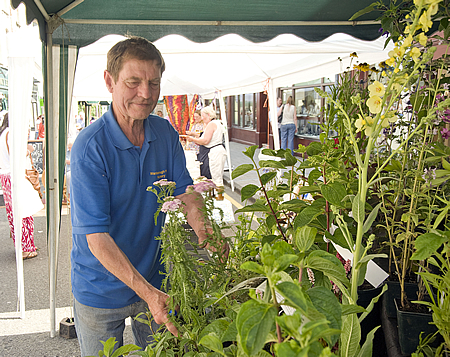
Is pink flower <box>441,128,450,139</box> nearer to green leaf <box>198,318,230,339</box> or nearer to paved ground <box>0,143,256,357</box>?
green leaf <box>198,318,230,339</box>

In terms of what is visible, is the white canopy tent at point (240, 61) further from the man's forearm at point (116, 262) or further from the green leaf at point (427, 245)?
the man's forearm at point (116, 262)

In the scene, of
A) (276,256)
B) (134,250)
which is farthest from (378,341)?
(134,250)

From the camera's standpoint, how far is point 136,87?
1.53 metres

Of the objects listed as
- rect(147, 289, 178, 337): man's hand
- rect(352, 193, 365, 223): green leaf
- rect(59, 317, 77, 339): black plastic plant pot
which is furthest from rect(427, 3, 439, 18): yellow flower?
rect(59, 317, 77, 339): black plastic plant pot

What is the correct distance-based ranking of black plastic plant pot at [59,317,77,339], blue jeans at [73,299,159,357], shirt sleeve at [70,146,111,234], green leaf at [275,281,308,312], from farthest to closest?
1. black plastic plant pot at [59,317,77,339]
2. blue jeans at [73,299,159,357]
3. shirt sleeve at [70,146,111,234]
4. green leaf at [275,281,308,312]

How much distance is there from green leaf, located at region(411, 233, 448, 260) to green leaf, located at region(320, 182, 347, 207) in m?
0.15

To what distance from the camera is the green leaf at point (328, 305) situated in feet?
1.47

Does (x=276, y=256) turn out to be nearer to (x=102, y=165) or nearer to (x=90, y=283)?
(x=102, y=165)

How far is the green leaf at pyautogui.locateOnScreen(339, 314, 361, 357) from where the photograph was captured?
1.90 ft

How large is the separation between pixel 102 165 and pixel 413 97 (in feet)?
3.72

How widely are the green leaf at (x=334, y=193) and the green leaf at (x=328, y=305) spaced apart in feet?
0.95

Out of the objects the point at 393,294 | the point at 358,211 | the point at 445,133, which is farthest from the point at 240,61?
the point at 358,211

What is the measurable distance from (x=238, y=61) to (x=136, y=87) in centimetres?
503

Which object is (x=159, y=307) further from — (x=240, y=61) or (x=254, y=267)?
(x=240, y=61)
